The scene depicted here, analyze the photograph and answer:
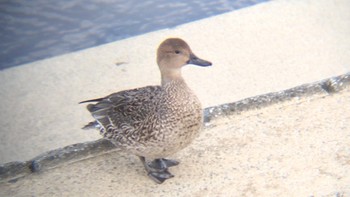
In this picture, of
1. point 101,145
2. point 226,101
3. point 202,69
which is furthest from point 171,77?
point 202,69

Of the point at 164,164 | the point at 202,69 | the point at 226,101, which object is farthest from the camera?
the point at 202,69

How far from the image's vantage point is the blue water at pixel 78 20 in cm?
645

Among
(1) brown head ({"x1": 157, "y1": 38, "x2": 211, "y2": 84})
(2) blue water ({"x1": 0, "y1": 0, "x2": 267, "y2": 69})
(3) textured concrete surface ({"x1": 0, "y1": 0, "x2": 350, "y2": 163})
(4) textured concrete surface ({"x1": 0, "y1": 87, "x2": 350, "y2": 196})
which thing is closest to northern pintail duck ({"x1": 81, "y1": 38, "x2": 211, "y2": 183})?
(1) brown head ({"x1": 157, "y1": 38, "x2": 211, "y2": 84})

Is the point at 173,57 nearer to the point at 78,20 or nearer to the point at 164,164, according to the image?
the point at 164,164

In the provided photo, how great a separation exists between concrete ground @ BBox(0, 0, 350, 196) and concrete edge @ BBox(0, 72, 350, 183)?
0.05 meters

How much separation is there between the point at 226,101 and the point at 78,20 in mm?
2666

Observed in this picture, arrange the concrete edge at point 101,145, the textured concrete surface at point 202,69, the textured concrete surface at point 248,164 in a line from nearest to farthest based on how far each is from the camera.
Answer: the textured concrete surface at point 248,164 → the concrete edge at point 101,145 → the textured concrete surface at point 202,69

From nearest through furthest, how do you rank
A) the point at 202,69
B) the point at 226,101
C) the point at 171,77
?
the point at 171,77 → the point at 226,101 → the point at 202,69

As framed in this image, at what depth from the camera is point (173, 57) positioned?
12.3 ft

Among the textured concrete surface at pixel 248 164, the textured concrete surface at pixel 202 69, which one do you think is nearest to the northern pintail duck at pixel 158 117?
the textured concrete surface at pixel 248 164

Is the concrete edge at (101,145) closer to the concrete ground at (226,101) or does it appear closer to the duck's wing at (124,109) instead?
the concrete ground at (226,101)

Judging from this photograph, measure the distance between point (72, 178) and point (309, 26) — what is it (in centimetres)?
342

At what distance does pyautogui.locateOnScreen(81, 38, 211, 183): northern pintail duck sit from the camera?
3479mm

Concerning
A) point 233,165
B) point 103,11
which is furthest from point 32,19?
point 233,165
